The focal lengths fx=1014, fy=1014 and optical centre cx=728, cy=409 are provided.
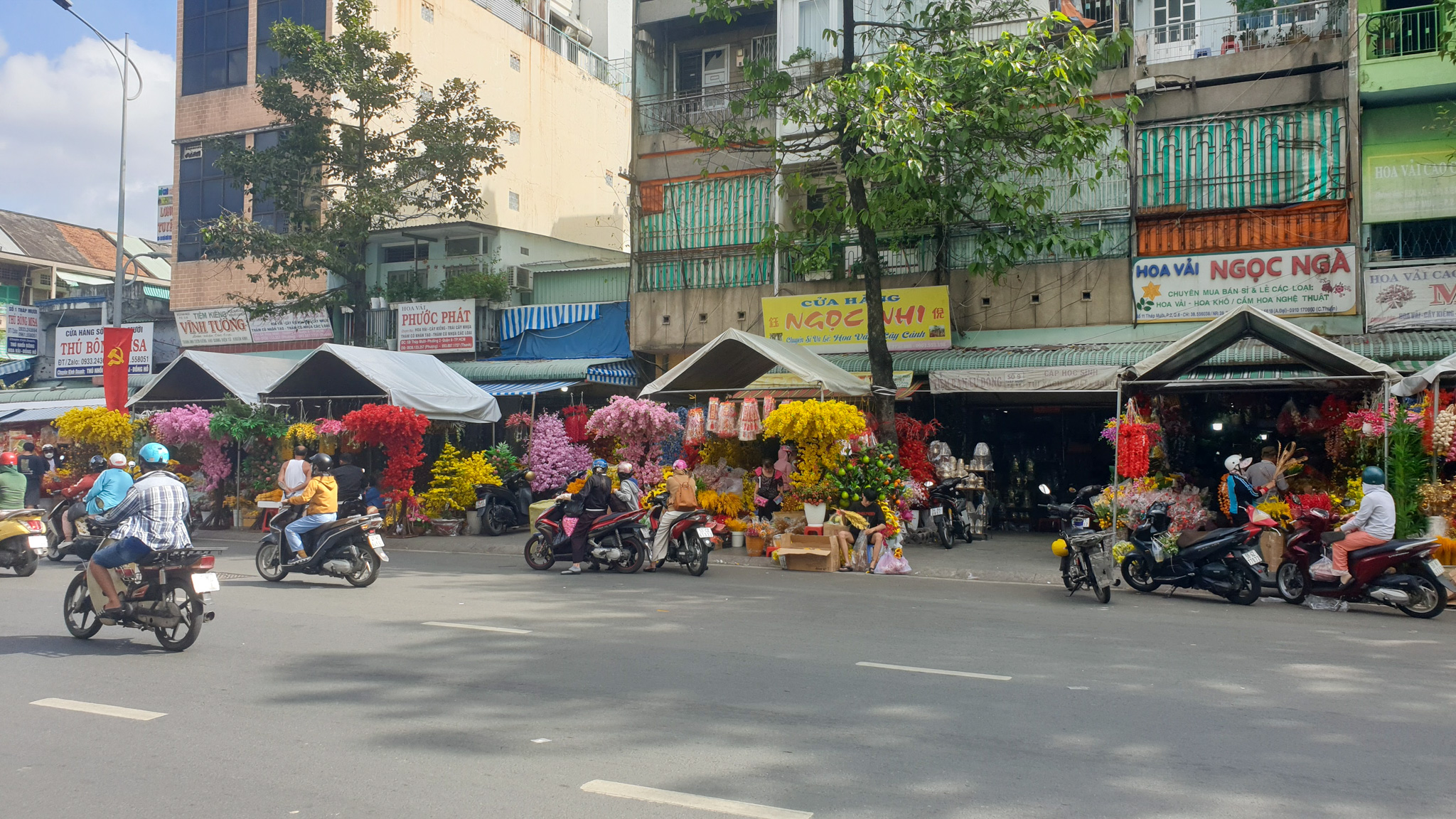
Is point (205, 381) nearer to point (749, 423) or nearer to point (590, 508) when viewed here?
point (590, 508)

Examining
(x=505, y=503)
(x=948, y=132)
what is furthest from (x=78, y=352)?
(x=948, y=132)

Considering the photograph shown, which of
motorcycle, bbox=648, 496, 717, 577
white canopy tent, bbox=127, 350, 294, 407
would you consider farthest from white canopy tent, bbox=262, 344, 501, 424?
motorcycle, bbox=648, 496, 717, 577

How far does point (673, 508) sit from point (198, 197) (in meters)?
20.5

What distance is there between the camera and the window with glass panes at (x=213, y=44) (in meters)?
26.2

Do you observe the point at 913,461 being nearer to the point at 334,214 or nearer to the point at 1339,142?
the point at 1339,142

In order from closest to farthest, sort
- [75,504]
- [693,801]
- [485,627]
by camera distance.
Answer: [693,801] → [485,627] → [75,504]

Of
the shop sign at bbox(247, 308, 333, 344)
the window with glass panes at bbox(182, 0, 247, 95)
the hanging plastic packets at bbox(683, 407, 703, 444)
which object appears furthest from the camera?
the window with glass panes at bbox(182, 0, 247, 95)

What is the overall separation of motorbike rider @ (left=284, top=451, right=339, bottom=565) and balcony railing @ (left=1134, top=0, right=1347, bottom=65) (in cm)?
1468

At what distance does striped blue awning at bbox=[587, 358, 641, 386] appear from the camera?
2031 cm

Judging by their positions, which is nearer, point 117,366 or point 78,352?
point 117,366

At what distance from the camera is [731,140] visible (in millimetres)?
15914

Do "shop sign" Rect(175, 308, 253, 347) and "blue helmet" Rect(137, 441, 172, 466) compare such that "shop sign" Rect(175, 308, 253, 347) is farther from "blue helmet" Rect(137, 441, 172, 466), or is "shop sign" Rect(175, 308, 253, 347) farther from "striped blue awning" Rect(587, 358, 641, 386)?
"blue helmet" Rect(137, 441, 172, 466)

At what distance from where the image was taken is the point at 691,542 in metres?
12.8

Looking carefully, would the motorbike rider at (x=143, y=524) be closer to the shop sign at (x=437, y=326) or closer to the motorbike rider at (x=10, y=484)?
the motorbike rider at (x=10, y=484)
